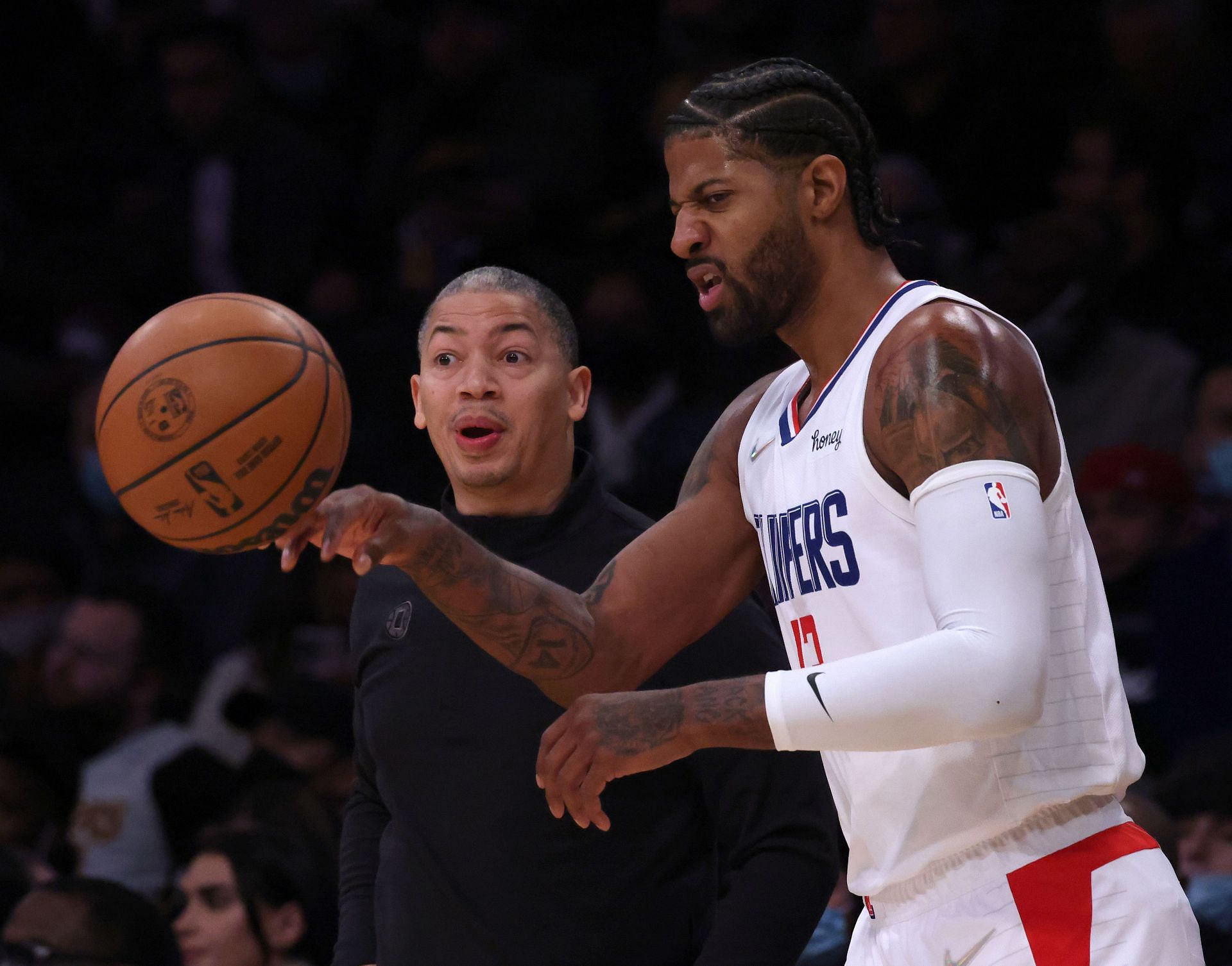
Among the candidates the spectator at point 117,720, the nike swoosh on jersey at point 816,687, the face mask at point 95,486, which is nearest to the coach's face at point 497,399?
the nike swoosh on jersey at point 816,687

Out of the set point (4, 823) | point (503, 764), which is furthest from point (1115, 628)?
point (4, 823)

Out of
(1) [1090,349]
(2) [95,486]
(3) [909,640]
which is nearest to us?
(3) [909,640]

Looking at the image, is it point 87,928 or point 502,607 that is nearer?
point 502,607

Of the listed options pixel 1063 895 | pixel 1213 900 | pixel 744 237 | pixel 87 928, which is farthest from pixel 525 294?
pixel 1213 900

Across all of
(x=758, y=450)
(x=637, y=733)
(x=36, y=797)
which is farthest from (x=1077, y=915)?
(x=36, y=797)

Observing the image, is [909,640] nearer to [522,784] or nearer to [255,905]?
[522,784]

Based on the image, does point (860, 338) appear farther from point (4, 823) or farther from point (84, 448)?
point (84, 448)

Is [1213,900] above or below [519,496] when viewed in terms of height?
below

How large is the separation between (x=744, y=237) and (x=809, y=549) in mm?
559

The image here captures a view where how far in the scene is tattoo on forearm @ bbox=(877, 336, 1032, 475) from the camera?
2.51 m

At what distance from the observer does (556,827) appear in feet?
10.8

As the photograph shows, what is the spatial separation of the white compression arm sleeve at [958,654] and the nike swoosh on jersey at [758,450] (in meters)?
0.59

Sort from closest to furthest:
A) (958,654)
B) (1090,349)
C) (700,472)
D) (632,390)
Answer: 1. (958,654)
2. (700,472)
3. (1090,349)
4. (632,390)

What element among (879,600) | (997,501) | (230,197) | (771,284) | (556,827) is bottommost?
(556,827)
